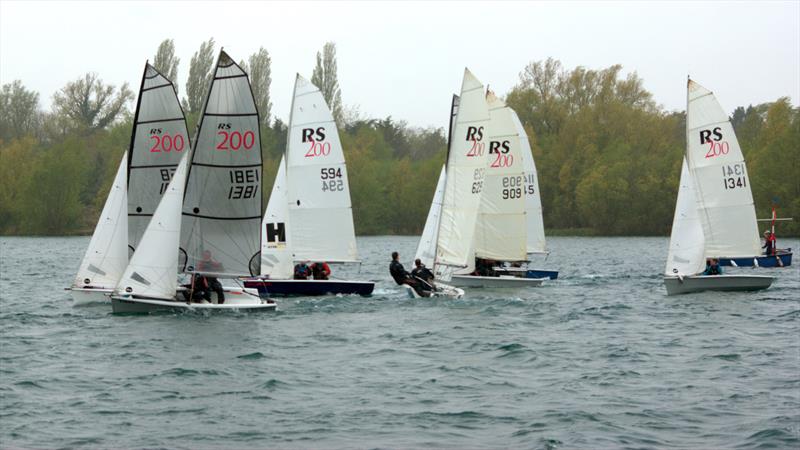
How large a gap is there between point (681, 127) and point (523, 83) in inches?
1004

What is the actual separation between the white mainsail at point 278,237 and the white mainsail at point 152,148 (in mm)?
3061

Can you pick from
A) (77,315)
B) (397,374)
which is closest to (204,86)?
(77,315)

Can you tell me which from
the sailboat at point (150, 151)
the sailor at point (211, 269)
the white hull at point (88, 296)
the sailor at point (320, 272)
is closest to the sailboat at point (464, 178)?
the sailor at point (320, 272)

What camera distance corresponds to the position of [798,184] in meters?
A: 75.2

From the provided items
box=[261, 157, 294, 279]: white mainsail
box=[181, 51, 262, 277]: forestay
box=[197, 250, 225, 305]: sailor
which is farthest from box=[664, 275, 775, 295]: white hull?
box=[197, 250, 225, 305]: sailor

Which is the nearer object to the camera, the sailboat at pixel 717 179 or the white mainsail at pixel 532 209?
the sailboat at pixel 717 179

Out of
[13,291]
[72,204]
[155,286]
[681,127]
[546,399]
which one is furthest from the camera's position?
[681,127]

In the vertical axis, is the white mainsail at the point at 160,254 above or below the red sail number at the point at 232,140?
below

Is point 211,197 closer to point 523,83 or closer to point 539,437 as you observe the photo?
point 539,437

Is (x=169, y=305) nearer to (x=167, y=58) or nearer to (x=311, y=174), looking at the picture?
(x=311, y=174)

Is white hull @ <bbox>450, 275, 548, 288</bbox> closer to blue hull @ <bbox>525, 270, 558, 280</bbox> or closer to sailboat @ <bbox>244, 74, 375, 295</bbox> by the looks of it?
blue hull @ <bbox>525, 270, 558, 280</bbox>

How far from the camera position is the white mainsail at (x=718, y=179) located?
108 ft

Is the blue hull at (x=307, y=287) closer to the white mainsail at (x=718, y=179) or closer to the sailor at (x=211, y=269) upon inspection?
the sailor at (x=211, y=269)

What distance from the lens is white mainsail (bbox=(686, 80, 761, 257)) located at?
108ft
